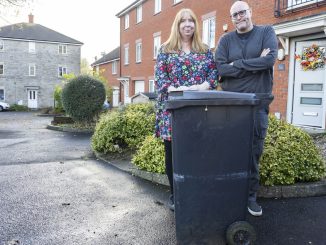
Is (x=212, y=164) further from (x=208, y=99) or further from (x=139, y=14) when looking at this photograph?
(x=139, y=14)

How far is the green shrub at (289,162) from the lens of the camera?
440 cm

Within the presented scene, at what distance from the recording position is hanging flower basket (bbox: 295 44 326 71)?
914 centimetres

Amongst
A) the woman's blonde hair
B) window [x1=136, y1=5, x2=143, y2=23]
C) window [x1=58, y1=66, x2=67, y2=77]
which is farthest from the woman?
window [x1=58, y1=66, x2=67, y2=77]

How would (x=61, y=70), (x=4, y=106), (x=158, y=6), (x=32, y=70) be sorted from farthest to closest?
(x=61, y=70)
(x=32, y=70)
(x=4, y=106)
(x=158, y=6)

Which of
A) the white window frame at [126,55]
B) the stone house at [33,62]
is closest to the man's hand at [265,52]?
the white window frame at [126,55]

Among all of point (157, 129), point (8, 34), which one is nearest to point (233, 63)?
point (157, 129)

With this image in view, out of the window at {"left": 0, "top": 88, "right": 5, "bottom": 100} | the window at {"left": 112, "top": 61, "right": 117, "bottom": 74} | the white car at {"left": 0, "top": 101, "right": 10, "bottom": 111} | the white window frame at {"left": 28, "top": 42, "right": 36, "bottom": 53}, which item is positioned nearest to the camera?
the window at {"left": 112, "top": 61, "right": 117, "bottom": 74}

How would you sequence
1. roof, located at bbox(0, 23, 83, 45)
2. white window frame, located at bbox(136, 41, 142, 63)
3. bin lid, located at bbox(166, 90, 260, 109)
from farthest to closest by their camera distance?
roof, located at bbox(0, 23, 83, 45)
white window frame, located at bbox(136, 41, 142, 63)
bin lid, located at bbox(166, 90, 260, 109)

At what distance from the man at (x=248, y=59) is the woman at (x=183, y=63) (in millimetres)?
142

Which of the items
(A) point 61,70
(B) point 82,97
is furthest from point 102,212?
(A) point 61,70

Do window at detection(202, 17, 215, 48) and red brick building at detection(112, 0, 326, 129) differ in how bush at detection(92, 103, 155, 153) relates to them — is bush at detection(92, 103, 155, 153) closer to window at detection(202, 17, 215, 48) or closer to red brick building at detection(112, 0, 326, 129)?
red brick building at detection(112, 0, 326, 129)

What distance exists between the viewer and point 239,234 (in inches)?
111

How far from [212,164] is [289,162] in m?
2.05

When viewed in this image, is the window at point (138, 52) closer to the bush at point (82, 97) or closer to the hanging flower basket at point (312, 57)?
the bush at point (82, 97)
